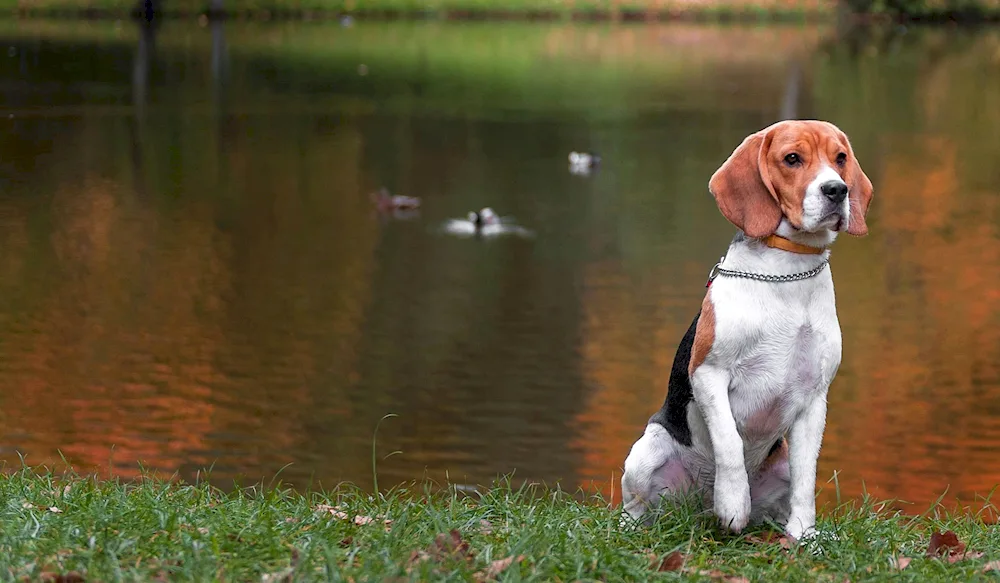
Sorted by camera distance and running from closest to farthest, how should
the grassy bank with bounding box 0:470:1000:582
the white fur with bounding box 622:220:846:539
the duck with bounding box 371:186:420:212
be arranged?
the grassy bank with bounding box 0:470:1000:582, the white fur with bounding box 622:220:846:539, the duck with bounding box 371:186:420:212

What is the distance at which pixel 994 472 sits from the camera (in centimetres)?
987

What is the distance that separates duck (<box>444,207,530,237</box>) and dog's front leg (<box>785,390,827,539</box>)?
41.3 ft

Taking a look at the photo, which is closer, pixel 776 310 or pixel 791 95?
pixel 776 310

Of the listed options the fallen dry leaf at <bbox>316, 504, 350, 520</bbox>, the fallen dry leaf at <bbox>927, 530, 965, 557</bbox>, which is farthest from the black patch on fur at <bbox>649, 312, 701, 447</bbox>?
the fallen dry leaf at <bbox>316, 504, 350, 520</bbox>

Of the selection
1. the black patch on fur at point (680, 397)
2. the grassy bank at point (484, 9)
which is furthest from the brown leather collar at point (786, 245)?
the grassy bank at point (484, 9)

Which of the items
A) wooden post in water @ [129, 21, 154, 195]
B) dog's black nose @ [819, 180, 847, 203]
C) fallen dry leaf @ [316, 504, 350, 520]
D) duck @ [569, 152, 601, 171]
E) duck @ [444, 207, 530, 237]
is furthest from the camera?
duck @ [569, 152, 601, 171]

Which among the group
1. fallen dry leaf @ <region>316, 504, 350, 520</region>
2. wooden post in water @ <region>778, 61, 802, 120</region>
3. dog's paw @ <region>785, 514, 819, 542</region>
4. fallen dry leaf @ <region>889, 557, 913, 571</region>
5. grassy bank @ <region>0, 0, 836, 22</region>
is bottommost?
fallen dry leaf @ <region>316, 504, 350, 520</region>

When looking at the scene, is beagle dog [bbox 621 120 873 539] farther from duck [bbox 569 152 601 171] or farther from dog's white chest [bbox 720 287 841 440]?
duck [bbox 569 152 601 171]

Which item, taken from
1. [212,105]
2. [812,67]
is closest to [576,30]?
[812,67]

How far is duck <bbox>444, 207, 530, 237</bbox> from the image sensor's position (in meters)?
17.1


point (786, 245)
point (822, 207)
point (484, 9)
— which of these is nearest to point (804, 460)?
point (786, 245)

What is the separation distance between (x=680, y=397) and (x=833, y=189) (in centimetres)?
88

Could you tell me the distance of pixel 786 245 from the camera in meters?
4.41

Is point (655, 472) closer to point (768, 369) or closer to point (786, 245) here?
point (768, 369)
